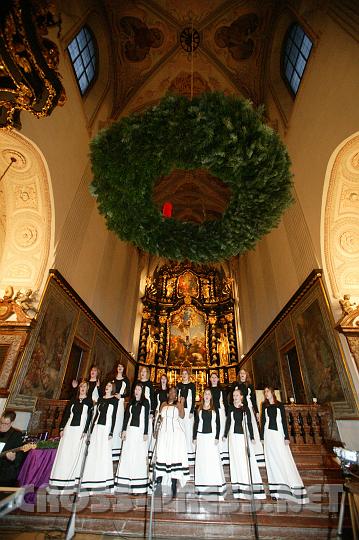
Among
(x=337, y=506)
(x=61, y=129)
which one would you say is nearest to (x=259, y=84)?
(x=61, y=129)

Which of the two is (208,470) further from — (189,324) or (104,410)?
(189,324)

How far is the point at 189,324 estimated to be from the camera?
16297 mm

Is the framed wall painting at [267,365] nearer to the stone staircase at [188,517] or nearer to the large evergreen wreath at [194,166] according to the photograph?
the stone staircase at [188,517]

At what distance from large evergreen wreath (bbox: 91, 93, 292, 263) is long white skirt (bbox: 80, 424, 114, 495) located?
3.05 metres

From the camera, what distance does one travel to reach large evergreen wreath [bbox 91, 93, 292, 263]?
311 cm

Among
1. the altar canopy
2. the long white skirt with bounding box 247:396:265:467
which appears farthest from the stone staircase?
the altar canopy

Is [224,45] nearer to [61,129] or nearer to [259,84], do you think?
[259,84]

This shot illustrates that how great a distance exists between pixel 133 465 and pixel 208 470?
112cm

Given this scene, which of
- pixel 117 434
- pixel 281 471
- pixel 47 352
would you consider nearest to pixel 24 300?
pixel 47 352

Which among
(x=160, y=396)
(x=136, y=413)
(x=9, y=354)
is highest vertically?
(x=9, y=354)

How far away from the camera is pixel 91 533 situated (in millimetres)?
3137

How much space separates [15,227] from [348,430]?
9360mm

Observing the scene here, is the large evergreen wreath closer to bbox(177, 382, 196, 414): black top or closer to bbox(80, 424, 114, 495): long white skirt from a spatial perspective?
bbox(177, 382, 196, 414): black top

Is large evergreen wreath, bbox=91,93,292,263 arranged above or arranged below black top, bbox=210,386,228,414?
above
